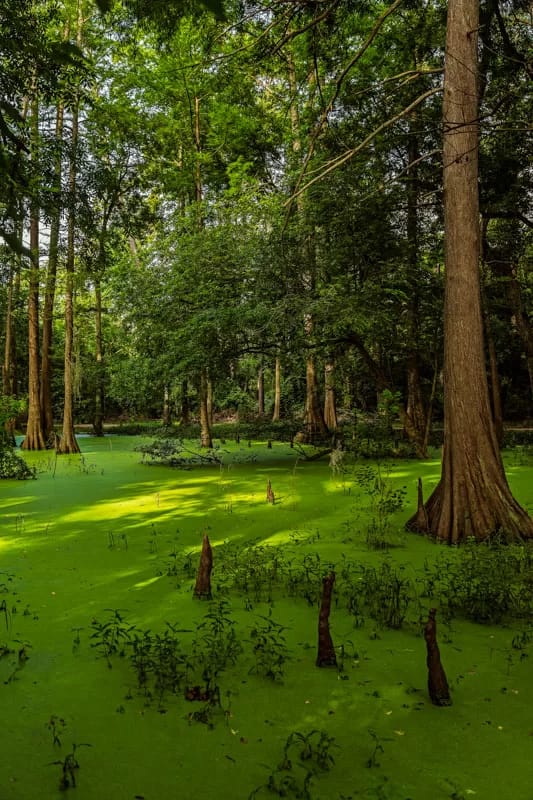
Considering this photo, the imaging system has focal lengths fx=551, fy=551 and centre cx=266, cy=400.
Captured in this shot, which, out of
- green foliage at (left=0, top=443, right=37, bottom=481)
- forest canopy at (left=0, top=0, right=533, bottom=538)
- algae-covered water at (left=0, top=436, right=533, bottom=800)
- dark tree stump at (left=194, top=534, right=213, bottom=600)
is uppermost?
forest canopy at (left=0, top=0, right=533, bottom=538)

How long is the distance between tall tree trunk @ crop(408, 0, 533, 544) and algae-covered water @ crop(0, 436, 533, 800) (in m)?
0.61

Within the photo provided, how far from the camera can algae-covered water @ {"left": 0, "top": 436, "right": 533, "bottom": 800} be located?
7.01 ft

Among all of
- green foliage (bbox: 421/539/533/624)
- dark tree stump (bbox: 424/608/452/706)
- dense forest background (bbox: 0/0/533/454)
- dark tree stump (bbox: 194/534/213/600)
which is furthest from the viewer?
dense forest background (bbox: 0/0/533/454)

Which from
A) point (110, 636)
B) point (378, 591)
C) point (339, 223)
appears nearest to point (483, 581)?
point (378, 591)

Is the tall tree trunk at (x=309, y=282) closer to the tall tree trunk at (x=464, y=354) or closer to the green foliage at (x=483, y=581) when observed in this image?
the tall tree trunk at (x=464, y=354)

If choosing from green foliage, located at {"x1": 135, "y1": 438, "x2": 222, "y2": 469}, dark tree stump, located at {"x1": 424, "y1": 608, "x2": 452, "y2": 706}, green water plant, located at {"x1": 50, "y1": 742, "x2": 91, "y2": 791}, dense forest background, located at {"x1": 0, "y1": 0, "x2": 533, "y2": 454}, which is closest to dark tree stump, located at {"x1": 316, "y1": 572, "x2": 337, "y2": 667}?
dark tree stump, located at {"x1": 424, "y1": 608, "x2": 452, "y2": 706}

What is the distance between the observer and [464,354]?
581 cm

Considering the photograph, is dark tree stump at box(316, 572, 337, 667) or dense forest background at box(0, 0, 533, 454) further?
dense forest background at box(0, 0, 533, 454)

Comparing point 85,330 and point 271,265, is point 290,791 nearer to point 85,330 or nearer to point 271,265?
point 271,265

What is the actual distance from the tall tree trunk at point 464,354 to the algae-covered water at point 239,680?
611 millimetres

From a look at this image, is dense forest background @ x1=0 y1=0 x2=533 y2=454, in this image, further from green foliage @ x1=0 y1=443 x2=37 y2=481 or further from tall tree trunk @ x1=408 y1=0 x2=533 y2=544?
green foliage @ x1=0 y1=443 x2=37 y2=481

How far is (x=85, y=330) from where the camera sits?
2406 cm

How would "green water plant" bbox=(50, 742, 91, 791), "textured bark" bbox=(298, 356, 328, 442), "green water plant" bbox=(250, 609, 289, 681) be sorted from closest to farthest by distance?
"green water plant" bbox=(50, 742, 91, 791) < "green water plant" bbox=(250, 609, 289, 681) < "textured bark" bbox=(298, 356, 328, 442)

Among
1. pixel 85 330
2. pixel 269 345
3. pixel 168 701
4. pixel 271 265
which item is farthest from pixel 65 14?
pixel 168 701
